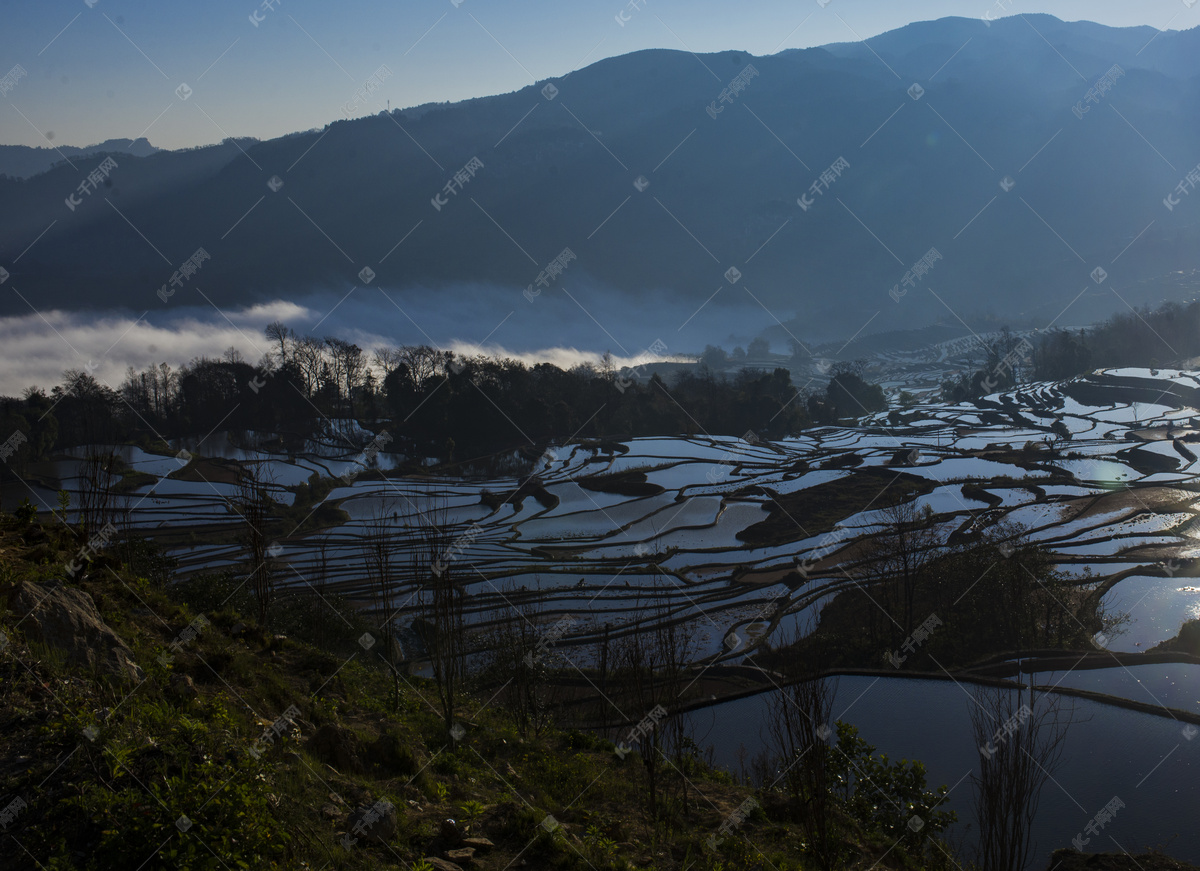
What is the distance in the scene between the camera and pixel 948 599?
63.6 ft

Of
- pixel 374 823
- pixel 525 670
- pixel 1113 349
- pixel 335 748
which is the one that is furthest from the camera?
pixel 1113 349

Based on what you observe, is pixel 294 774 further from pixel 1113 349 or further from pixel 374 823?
pixel 1113 349

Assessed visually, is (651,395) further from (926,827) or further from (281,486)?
(926,827)

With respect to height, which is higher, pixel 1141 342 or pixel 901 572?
pixel 1141 342

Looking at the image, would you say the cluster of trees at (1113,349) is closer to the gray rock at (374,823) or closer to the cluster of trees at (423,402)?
the cluster of trees at (423,402)

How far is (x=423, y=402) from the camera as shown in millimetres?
61125

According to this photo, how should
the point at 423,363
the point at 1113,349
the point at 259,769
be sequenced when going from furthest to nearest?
the point at 1113,349 < the point at 423,363 < the point at 259,769

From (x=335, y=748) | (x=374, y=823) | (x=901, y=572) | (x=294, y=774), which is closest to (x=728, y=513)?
(x=901, y=572)

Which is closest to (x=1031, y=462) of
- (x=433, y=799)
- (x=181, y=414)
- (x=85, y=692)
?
(x=433, y=799)

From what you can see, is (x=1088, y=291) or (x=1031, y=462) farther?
(x=1088, y=291)

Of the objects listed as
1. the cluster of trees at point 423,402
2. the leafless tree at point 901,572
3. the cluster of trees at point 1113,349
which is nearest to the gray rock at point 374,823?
the leafless tree at point 901,572

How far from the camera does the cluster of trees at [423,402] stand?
192ft

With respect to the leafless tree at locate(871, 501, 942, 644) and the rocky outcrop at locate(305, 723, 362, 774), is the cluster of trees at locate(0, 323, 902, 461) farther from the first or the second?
the rocky outcrop at locate(305, 723, 362, 774)

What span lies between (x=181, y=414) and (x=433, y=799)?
217ft
